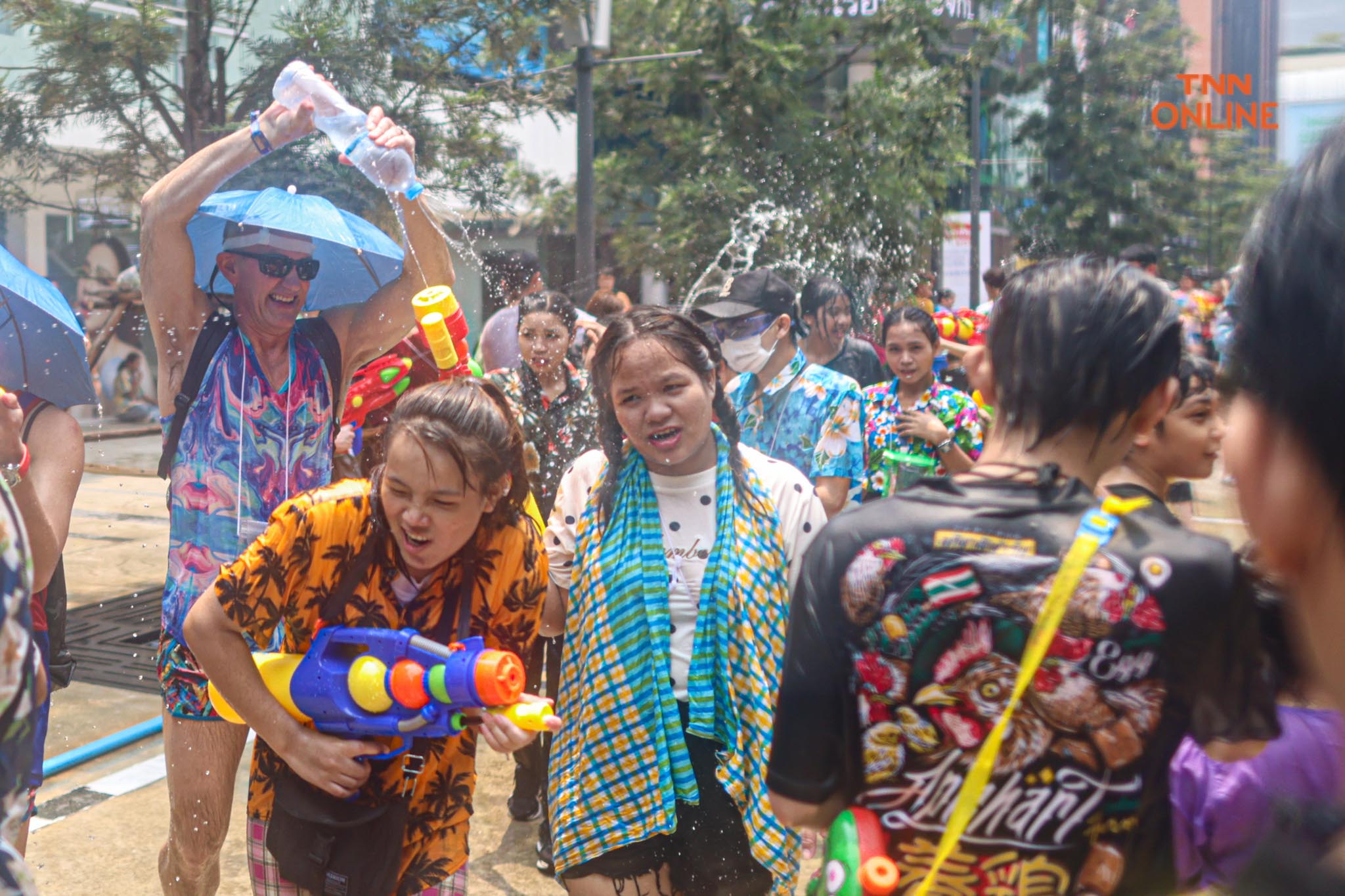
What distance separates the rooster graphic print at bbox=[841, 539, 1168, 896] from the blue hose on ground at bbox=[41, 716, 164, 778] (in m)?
3.73

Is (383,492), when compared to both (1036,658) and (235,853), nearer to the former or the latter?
(1036,658)

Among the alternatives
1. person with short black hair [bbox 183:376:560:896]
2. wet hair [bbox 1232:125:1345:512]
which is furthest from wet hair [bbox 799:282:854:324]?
wet hair [bbox 1232:125:1345:512]

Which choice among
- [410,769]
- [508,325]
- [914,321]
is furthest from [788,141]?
[410,769]

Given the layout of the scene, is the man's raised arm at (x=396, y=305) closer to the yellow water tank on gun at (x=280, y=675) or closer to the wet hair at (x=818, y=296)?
the yellow water tank on gun at (x=280, y=675)

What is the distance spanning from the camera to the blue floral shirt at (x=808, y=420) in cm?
433

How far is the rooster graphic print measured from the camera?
4.89 ft

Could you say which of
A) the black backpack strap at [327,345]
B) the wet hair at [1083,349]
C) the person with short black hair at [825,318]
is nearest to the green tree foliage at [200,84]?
the black backpack strap at [327,345]

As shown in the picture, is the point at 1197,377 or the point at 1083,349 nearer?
the point at 1083,349

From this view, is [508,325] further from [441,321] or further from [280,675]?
[280,675]

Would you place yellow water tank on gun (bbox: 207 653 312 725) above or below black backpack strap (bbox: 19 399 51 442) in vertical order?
below

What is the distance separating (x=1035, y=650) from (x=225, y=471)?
2.29m

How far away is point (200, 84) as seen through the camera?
511 centimetres

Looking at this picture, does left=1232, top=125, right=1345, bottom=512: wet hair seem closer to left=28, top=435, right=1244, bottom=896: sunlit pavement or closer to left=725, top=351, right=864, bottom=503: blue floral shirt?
left=28, top=435, right=1244, bottom=896: sunlit pavement

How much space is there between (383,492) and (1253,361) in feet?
5.81
